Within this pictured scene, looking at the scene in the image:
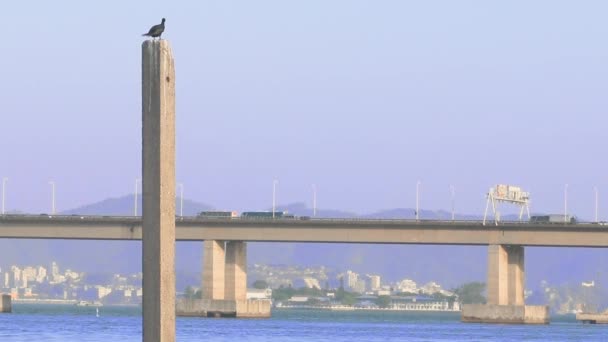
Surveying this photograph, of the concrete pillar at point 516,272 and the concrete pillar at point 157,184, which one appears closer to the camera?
the concrete pillar at point 157,184

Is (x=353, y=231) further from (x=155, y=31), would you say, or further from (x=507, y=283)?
(x=155, y=31)

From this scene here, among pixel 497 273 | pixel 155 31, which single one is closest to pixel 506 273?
pixel 497 273

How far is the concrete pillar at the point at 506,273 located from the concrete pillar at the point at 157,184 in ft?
525

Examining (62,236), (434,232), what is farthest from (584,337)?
(62,236)

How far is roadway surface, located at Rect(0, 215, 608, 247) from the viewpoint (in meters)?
193

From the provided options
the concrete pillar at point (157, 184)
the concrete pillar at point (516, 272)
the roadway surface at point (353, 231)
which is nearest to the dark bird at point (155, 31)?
the concrete pillar at point (157, 184)

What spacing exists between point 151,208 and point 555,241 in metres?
158

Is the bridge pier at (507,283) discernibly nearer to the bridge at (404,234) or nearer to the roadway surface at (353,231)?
the bridge at (404,234)

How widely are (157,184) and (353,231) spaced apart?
15900 cm

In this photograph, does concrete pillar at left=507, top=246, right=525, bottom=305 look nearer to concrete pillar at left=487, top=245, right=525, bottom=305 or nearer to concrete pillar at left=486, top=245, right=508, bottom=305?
concrete pillar at left=487, top=245, right=525, bottom=305

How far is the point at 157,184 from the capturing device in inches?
1455

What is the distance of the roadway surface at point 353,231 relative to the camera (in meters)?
193

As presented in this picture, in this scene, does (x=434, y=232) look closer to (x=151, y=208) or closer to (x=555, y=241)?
(x=555, y=241)

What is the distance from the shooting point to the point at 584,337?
16038 cm
